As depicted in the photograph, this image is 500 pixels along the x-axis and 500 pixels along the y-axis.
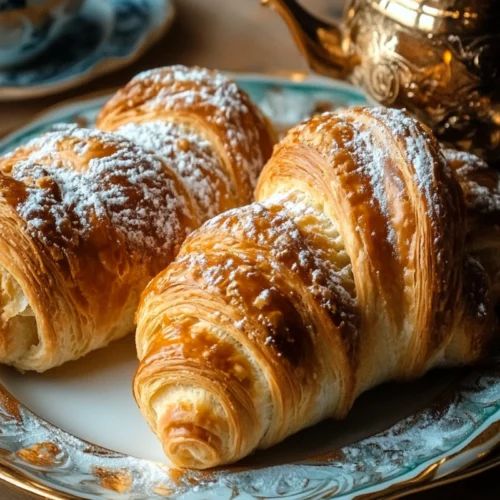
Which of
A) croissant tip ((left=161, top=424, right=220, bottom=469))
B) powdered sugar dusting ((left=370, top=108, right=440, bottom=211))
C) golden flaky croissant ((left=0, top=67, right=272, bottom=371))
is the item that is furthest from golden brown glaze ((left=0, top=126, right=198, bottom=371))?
powdered sugar dusting ((left=370, top=108, right=440, bottom=211))

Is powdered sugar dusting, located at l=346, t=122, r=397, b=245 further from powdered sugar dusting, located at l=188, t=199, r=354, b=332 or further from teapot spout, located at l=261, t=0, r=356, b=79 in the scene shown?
teapot spout, located at l=261, t=0, r=356, b=79

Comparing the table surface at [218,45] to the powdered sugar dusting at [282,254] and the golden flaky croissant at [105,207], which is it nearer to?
the golden flaky croissant at [105,207]

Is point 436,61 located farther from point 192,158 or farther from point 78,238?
point 78,238

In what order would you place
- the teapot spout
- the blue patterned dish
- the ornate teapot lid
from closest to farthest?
1. the ornate teapot lid
2. the teapot spout
3. the blue patterned dish

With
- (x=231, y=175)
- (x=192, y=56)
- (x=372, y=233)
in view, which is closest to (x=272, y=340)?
(x=372, y=233)

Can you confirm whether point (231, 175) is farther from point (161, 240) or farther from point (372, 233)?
point (372, 233)

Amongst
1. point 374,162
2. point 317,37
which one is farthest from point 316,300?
point 317,37
